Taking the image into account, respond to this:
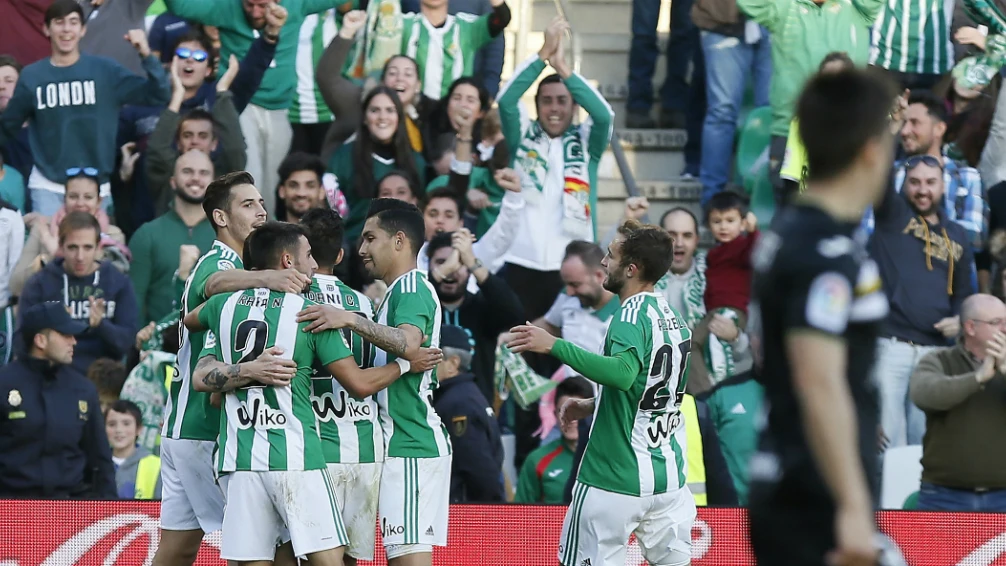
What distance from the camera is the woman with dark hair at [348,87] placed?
39.1ft

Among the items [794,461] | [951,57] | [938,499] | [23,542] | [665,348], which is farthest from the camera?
[951,57]

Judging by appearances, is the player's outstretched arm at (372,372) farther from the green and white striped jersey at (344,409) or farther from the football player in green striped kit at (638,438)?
the football player in green striped kit at (638,438)

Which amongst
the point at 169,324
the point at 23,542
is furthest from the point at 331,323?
the point at 169,324

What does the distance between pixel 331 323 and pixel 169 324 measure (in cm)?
386

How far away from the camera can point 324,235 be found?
7426 mm

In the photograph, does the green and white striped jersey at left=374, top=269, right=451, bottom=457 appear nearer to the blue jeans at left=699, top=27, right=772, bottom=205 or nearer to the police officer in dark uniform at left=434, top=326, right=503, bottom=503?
the police officer in dark uniform at left=434, top=326, right=503, bottom=503

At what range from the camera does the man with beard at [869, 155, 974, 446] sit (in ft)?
33.8

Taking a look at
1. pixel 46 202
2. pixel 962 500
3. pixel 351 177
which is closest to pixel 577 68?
pixel 351 177

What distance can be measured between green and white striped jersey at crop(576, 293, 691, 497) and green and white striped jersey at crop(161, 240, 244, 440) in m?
1.83

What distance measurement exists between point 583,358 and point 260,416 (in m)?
1.48

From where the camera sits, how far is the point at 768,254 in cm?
405

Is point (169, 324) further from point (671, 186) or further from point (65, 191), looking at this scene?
→ point (671, 186)

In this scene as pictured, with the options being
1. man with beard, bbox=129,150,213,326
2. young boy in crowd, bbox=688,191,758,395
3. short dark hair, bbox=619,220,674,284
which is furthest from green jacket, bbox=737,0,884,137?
short dark hair, bbox=619,220,674,284

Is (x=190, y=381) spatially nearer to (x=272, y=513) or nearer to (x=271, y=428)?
(x=271, y=428)
